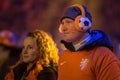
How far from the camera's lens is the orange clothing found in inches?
82.7

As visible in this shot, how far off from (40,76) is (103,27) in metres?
3.00

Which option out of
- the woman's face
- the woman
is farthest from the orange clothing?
the woman's face

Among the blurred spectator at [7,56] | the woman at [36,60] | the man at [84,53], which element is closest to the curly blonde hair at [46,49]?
the woman at [36,60]

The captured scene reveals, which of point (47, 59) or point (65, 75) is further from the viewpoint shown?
point (47, 59)

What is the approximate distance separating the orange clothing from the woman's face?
2.12ft

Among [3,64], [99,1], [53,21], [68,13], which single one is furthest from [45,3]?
Result: [68,13]

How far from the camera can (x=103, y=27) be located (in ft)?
18.3

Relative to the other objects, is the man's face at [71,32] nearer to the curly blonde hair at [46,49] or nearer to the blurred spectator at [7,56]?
the curly blonde hair at [46,49]

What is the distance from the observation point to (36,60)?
9.60ft

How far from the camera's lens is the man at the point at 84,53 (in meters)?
2.12

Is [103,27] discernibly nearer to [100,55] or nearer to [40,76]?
[40,76]

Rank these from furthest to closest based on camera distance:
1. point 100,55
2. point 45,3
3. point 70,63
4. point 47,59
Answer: point 45,3 < point 47,59 < point 70,63 < point 100,55

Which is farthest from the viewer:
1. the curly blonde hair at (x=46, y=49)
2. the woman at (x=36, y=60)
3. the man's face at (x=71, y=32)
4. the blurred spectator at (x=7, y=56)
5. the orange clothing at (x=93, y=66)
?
the blurred spectator at (x=7, y=56)

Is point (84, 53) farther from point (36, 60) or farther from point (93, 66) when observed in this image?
point (36, 60)
